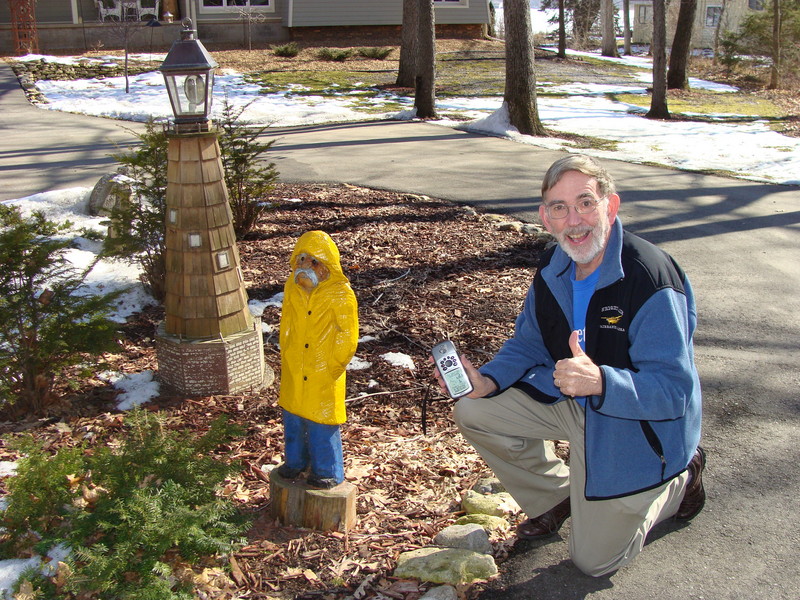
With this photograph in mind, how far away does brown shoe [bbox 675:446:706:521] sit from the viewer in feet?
11.6

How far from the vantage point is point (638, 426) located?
306cm

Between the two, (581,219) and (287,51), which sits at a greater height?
(287,51)

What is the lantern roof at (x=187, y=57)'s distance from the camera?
4531mm

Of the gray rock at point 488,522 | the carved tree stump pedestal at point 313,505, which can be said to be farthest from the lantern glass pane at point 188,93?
the gray rock at point 488,522

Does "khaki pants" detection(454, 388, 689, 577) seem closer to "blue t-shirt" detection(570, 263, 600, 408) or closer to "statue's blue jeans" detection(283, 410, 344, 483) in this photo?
"blue t-shirt" detection(570, 263, 600, 408)

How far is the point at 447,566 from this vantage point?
3.21 m

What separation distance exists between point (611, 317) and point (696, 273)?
4.89 m

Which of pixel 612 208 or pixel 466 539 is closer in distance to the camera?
pixel 612 208

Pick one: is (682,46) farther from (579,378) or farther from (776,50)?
(579,378)

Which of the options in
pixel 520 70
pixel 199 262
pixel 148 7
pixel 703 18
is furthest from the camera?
pixel 703 18

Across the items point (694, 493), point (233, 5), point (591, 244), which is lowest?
point (694, 493)

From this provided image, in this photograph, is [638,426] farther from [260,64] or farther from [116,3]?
[116,3]

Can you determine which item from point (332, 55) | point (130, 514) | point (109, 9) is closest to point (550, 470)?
point (130, 514)

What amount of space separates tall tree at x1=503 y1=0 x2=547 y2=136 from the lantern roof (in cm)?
1085
